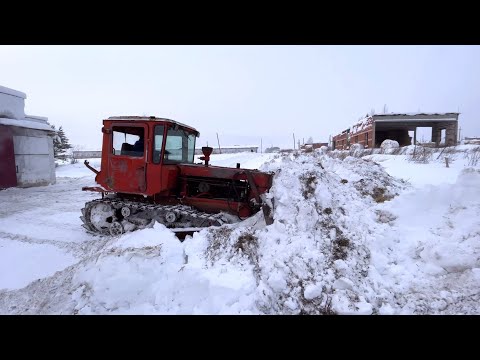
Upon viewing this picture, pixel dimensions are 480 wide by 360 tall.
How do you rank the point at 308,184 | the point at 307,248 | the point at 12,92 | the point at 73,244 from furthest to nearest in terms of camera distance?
the point at 12,92 < the point at 73,244 < the point at 308,184 < the point at 307,248

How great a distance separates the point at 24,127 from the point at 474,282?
1861 cm

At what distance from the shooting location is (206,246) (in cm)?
427

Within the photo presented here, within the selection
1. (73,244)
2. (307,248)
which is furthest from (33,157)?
(307,248)

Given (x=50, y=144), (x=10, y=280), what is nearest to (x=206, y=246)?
(x=10, y=280)

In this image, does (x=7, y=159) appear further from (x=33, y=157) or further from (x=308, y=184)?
(x=308, y=184)

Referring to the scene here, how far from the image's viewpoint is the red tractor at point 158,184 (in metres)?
6.38

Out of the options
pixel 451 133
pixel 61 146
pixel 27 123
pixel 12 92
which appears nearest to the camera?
pixel 12 92

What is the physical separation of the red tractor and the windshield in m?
0.02

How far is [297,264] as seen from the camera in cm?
368

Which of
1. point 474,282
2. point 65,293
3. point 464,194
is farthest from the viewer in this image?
point 464,194

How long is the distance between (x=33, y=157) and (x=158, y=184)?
43.9ft

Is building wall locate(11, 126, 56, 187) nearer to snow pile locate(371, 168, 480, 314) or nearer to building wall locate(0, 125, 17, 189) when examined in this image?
building wall locate(0, 125, 17, 189)

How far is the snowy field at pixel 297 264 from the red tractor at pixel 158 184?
100cm

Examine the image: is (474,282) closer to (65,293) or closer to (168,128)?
(65,293)
